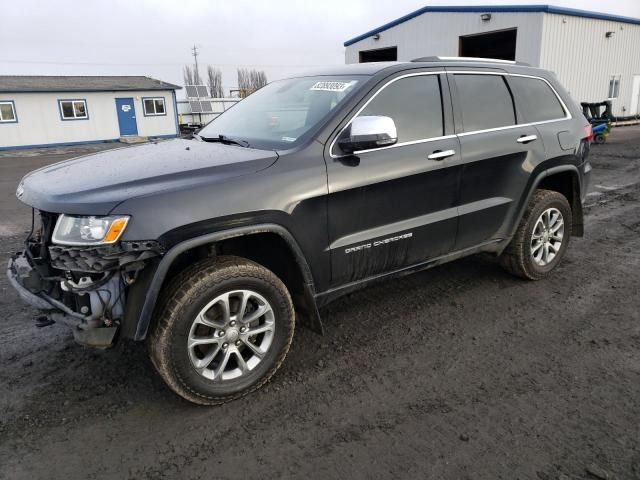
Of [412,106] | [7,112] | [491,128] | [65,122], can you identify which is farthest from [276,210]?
[65,122]

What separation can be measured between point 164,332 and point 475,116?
2.84 metres

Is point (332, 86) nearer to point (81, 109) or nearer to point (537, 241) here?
point (537, 241)

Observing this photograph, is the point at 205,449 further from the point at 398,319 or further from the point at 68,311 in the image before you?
the point at 398,319

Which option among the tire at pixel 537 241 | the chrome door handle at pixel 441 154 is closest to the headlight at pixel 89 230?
the chrome door handle at pixel 441 154

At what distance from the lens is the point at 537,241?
4.58 m

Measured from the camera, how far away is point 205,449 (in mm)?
2555

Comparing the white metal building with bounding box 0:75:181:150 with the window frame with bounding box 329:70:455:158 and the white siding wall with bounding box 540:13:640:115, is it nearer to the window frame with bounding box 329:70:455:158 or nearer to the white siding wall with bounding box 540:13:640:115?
the white siding wall with bounding box 540:13:640:115

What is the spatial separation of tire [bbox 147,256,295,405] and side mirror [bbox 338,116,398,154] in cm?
96

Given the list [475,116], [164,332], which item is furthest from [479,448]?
[475,116]

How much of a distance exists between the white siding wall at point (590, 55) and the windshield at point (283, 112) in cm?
1899

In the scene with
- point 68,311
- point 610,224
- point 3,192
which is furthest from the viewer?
point 3,192

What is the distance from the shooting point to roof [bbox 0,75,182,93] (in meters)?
26.4

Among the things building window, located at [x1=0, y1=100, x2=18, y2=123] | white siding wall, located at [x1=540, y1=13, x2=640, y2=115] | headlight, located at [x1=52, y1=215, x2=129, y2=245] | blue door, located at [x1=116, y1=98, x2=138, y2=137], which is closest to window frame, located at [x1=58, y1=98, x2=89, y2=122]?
blue door, located at [x1=116, y1=98, x2=138, y2=137]

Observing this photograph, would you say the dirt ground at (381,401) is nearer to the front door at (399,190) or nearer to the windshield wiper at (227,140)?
the front door at (399,190)
